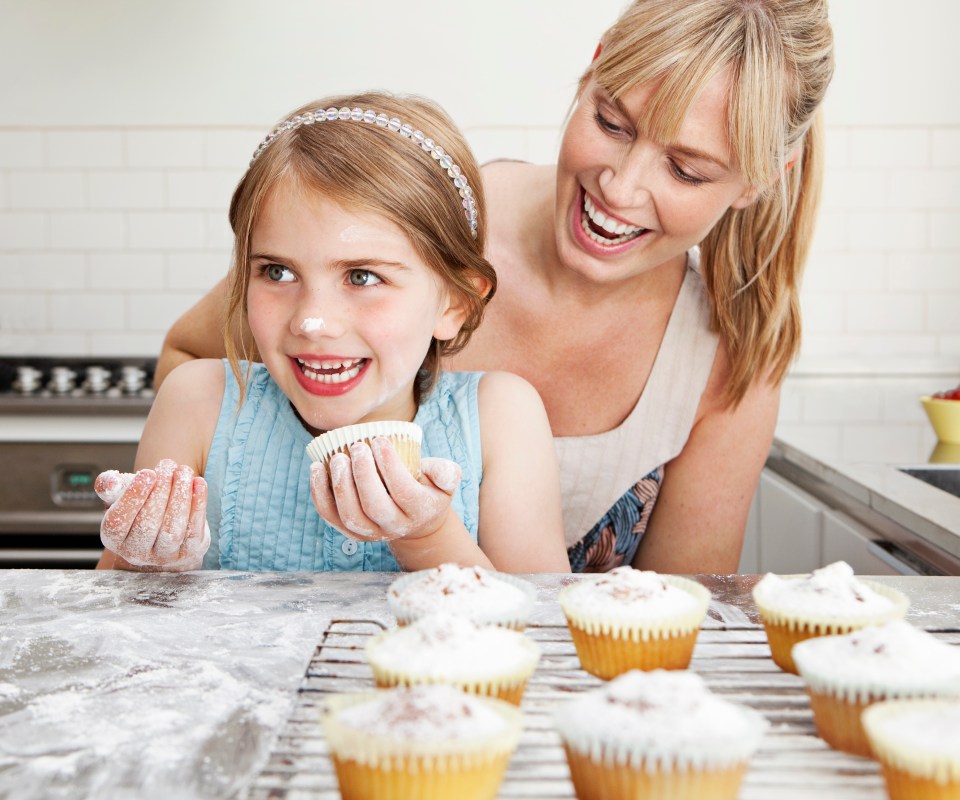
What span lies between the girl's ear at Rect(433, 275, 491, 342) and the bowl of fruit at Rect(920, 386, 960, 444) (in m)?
1.16

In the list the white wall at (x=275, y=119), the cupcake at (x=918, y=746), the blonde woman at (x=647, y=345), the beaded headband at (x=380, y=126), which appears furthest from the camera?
the white wall at (x=275, y=119)

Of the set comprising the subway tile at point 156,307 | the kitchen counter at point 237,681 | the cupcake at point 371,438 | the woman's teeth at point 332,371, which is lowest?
the kitchen counter at point 237,681

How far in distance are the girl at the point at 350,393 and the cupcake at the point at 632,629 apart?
242 millimetres

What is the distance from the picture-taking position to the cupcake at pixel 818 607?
38.0 inches

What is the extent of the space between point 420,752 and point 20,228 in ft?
9.80

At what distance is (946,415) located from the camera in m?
2.21

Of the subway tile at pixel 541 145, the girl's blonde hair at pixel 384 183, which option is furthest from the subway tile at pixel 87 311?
the girl's blonde hair at pixel 384 183

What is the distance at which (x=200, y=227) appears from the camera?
3281mm

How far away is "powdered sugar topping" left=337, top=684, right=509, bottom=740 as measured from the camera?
0.72m

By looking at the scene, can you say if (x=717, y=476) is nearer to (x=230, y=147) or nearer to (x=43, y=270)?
(x=230, y=147)

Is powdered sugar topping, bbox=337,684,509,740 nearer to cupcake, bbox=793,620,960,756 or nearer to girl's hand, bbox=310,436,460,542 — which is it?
cupcake, bbox=793,620,960,756

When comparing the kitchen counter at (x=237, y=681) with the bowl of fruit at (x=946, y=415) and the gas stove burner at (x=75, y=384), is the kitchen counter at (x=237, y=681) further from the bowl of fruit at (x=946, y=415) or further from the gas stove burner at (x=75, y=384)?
the gas stove burner at (x=75, y=384)

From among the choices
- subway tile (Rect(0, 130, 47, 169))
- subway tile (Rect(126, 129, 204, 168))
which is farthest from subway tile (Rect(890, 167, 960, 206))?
subway tile (Rect(0, 130, 47, 169))

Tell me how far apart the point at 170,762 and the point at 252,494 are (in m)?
0.80
